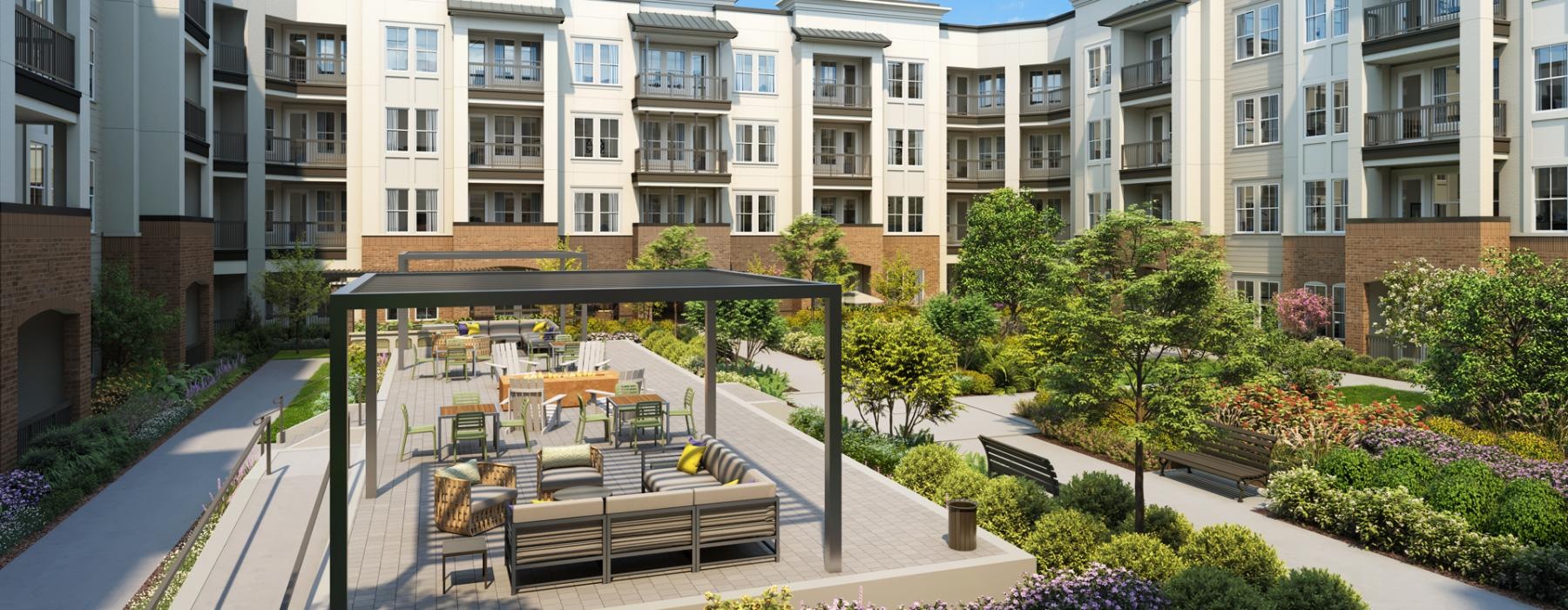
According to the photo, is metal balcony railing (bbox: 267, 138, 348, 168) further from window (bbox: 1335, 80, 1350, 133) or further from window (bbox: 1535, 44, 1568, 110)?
window (bbox: 1535, 44, 1568, 110)

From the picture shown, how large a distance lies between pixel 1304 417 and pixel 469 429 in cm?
1470

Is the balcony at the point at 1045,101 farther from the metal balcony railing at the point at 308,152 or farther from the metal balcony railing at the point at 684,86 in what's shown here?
the metal balcony railing at the point at 308,152

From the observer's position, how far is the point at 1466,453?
17703mm

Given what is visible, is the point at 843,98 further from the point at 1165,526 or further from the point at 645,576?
the point at 645,576

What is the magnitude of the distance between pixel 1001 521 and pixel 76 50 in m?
20.8

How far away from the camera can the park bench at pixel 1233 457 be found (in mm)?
17438

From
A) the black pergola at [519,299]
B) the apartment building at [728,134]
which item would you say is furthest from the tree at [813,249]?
the black pergola at [519,299]

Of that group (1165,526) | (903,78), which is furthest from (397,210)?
(1165,526)

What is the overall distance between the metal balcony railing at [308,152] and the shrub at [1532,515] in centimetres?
4004

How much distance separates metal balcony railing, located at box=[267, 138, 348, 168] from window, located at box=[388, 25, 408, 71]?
376 centimetres

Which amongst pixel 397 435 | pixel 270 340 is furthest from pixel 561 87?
pixel 397 435

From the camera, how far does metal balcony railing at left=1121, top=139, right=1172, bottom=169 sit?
40.6 meters

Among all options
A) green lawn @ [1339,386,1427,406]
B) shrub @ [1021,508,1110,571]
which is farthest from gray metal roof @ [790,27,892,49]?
shrub @ [1021,508,1110,571]

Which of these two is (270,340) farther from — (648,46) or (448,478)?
(448,478)
